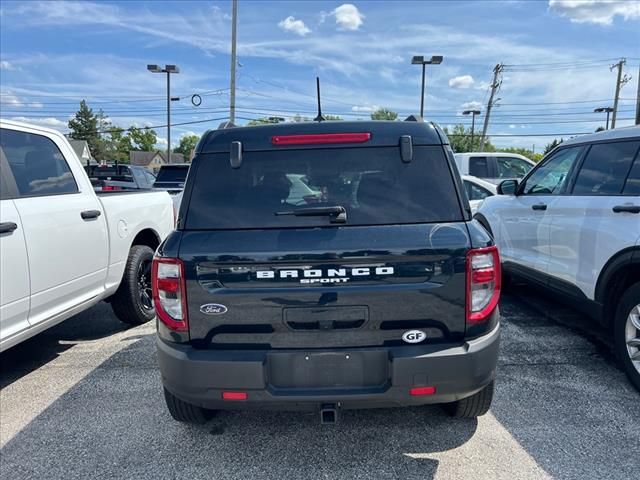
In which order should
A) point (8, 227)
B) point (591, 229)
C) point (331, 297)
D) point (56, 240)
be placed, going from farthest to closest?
point (591, 229) → point (56, 240) → point (8, 227) → point (331, 297)

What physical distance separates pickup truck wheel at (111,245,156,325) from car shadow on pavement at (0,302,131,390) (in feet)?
0.82

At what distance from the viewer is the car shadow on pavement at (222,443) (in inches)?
101

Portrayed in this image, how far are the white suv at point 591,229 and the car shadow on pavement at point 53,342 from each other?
14.5ft

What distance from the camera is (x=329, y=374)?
222 cm

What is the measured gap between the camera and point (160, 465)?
103 inches

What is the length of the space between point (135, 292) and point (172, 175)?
8.47m

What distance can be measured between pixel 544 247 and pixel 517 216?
672 millimetres

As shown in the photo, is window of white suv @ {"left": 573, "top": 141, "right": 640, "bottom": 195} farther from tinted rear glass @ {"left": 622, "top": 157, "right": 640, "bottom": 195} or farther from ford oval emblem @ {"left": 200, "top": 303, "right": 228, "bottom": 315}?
ford oval emblem @ {"left": 200, "top": 303, "right": 228, "bottom": 315}

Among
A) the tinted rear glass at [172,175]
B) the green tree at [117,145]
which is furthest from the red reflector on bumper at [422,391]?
the green tree at [117,145]

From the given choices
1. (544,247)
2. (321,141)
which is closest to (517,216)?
(544,247)

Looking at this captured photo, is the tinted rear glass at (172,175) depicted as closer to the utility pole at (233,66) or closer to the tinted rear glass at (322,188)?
the utility pole at (233,66)

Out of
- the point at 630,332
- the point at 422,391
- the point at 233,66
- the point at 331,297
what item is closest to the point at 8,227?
the point at 331,297

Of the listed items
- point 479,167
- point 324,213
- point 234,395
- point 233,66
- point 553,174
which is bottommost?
point 234,395

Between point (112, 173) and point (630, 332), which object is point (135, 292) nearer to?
point (630, 332)
